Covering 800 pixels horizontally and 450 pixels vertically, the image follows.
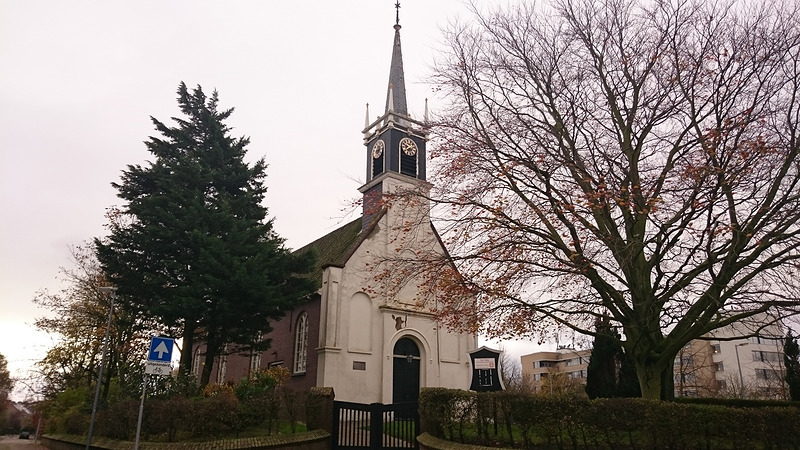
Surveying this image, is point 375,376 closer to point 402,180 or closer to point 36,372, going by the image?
point 402,180

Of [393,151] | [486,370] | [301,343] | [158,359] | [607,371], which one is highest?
[393,151]

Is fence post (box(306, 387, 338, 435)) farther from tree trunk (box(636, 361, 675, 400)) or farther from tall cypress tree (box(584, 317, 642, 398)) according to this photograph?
tall cypress tree (box(584, 317, 642, 398))

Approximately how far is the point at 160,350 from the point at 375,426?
6060 mm

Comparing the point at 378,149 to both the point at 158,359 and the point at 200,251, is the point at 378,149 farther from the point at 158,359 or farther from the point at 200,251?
the point at 158,359

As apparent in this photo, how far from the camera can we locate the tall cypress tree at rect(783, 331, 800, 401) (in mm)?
23609

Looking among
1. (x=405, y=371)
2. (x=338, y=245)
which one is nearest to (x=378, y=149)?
(x=338, y=245)

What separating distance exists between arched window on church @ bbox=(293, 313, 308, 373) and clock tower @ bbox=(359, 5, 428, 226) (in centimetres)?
560

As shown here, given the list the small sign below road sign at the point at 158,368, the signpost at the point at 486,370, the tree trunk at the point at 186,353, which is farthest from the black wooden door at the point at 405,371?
the small sign below road sign at the point at 158,368

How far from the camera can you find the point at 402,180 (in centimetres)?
2792

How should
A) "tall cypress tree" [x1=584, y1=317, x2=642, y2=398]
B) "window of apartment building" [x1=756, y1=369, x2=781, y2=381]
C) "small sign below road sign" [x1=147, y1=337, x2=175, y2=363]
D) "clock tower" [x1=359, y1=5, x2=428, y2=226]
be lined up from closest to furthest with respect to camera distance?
1. "small sign below road sign" [x1=147, y1=337, x2=175, y2=363]
2. "tall cypress tree" [x1=584, y1=317, x2=642, y2=398]
3. "clock tower" [x1=359, y1=5, x2=428, y2=226]
4. "window of apartment building" [x1=756, y1=369, x2=781, y2=381]

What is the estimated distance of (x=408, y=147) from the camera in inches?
1137

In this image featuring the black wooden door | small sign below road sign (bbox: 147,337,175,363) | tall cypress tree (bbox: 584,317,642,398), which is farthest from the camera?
the black wooden door

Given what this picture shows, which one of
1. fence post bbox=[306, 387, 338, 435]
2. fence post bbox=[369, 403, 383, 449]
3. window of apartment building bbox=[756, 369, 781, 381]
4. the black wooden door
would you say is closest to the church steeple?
the black wooden door

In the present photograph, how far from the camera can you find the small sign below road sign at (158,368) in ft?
42.4
